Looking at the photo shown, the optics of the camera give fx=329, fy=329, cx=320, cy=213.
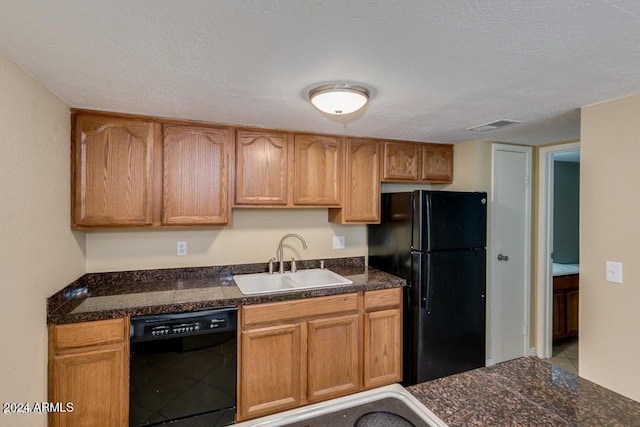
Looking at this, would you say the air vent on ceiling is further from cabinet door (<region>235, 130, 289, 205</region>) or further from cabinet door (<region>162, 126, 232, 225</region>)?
cabinet door (<region>162, 126, 232, 225</region>)

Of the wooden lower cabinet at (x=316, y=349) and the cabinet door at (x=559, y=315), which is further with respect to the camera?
the cabinet door at (x=559, y=315)

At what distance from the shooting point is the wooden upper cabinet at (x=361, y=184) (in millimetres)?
2820

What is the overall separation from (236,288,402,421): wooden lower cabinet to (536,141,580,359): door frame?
166 centimetres

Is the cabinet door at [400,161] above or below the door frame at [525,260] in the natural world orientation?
above

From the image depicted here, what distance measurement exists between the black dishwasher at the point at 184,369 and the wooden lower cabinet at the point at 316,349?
0.10m

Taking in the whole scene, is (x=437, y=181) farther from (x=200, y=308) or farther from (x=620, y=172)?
(x=200, y=308)

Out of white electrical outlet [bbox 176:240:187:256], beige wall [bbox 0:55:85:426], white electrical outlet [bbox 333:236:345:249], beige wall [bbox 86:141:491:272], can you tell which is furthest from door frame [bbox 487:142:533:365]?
beige wall [bbox 0:55:85:426]

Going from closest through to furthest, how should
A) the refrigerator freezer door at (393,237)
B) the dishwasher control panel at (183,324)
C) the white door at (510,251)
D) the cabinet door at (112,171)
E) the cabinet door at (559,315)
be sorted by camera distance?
the dishwasher control panel at (183,324) < the cabinet door at (112,171) < the refrigerator freezer door at (393,237) < the white door at (510,251) < the cabinet door at (559,315)

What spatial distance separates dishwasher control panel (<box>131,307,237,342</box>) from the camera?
74.9 inches

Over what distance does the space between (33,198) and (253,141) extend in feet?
4.48

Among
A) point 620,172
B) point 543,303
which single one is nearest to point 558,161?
point 543,303

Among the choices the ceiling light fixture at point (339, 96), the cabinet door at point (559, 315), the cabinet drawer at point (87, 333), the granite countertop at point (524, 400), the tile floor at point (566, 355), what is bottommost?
the tile floor at point (566, 355)

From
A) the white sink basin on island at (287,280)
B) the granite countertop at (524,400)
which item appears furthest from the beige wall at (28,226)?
the granite countertop at (524,400)

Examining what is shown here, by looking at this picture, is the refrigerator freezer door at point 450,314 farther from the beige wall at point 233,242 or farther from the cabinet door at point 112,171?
the cabinet door at point 112,171
